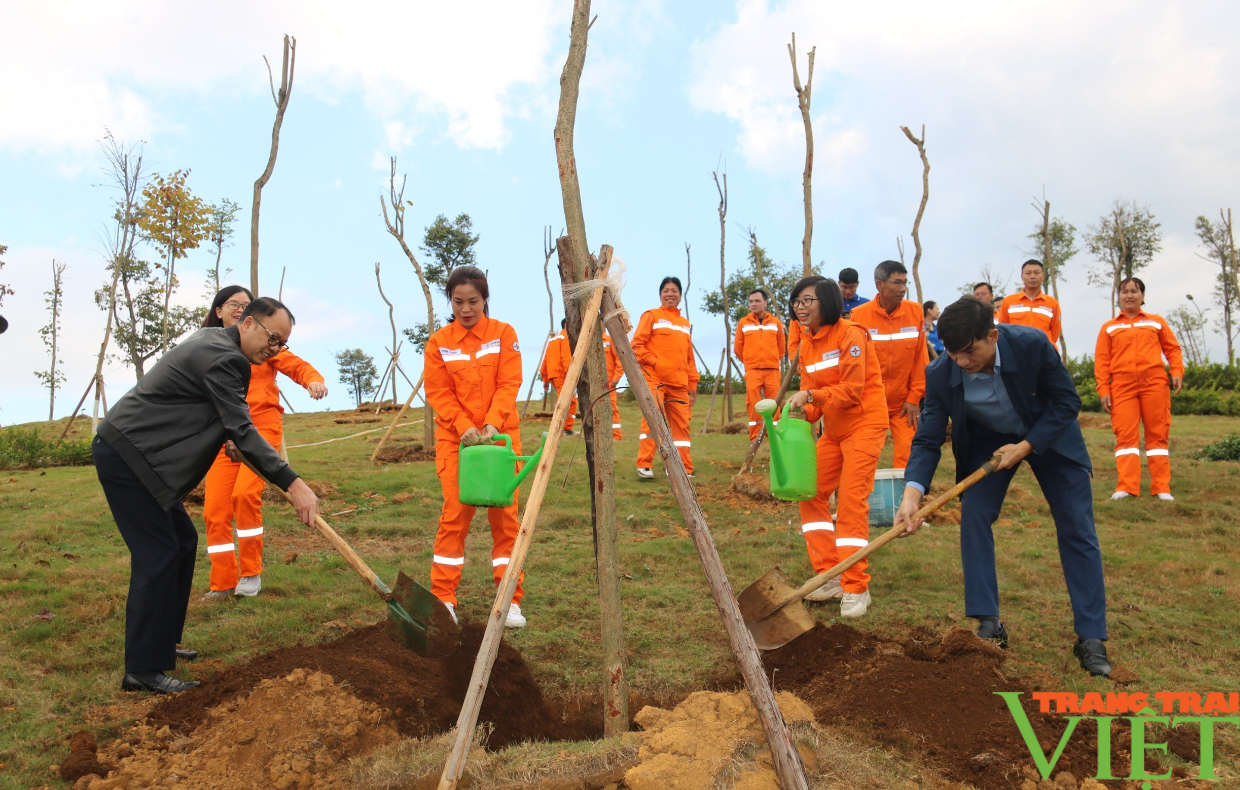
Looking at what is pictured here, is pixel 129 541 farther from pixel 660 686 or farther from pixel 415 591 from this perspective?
pixel 660 686

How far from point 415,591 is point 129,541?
4.09 feet

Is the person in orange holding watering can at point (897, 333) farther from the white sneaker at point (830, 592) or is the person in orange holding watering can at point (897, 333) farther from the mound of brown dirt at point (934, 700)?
the mound of brown dirt at point (934, 700)

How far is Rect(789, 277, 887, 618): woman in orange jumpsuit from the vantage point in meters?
4.39

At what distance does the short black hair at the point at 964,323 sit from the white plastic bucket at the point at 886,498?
9.08ft

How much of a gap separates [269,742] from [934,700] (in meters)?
2.59

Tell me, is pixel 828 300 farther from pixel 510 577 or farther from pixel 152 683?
pixel 152 683

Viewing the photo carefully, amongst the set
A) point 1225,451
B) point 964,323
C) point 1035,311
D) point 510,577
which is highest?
point 1035,311

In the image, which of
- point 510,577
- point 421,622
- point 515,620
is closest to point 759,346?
point 515,620

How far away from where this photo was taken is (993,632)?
154 inches

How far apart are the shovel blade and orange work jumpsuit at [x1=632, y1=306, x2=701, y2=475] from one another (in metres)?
4.48

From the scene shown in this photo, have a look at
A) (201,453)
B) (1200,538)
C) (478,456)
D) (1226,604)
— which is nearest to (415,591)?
(478,456)

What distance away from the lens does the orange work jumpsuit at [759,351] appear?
9625mm

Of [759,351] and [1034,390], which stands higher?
[759,351]

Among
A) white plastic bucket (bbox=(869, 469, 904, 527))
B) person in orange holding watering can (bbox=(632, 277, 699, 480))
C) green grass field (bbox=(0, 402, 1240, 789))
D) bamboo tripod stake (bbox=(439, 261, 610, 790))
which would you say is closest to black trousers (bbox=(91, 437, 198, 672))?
green grass field (bbox=(0, 402, 1240, 789))
